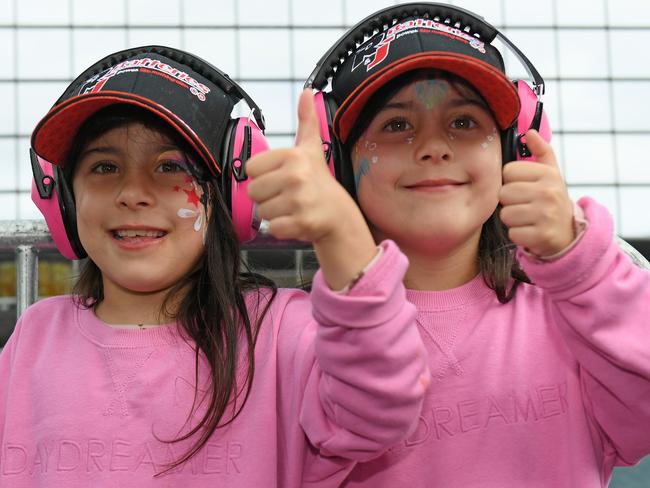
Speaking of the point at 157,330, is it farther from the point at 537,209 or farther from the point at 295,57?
the point at 295,57

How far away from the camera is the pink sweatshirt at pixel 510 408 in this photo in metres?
1.47

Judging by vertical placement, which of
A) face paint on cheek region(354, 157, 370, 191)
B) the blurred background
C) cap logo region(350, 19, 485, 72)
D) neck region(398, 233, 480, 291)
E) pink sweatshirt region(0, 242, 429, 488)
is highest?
the blurred background

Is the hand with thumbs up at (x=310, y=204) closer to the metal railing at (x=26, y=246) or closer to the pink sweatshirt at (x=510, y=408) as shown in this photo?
the pink sweatshirt at (x=510, y=408)

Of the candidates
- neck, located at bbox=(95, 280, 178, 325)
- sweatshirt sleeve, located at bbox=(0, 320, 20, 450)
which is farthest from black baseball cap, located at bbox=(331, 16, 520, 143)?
sweatshirt sleeve, located at bbox=(0, 320, 20, 450)

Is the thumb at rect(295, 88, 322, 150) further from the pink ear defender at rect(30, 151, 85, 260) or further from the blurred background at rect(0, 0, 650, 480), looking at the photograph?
the blurred background at rect(0, 0, 650, 480)

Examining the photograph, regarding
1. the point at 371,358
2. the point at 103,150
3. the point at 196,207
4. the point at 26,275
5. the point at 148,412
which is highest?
the point at 103,150

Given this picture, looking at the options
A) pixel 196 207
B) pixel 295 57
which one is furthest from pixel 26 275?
pixel 295 57

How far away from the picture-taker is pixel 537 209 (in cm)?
125

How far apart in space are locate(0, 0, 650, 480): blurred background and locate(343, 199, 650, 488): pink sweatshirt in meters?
12.0

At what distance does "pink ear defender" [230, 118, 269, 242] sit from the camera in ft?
5.45

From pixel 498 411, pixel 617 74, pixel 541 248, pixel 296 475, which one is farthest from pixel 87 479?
pixel 617 74

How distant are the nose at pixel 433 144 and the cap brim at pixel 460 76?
4.0 inches

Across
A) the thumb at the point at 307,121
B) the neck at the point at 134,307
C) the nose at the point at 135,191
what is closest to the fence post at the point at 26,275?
the neck at the point at 134,307

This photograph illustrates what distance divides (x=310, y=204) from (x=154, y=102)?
0.56m
